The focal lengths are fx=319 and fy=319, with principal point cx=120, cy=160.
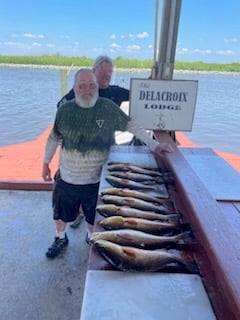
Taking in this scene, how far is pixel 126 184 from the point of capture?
168 centimetres

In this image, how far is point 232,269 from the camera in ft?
3.01

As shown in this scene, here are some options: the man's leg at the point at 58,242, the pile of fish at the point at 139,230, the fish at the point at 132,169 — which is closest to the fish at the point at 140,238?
the pile of fish at the point at 139,230

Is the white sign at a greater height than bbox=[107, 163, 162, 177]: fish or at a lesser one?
greater

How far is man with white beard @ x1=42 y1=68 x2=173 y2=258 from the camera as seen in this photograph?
1990 millimetres

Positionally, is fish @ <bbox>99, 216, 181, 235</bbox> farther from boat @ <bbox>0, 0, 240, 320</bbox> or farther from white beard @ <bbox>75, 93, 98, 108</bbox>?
white beard @ <bbox>75, 93, 98, 108</bbox>

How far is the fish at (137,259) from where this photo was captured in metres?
1.10

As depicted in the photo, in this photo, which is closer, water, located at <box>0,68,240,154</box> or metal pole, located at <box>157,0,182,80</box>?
metal pole, located at <box>157,0,182,80</box>

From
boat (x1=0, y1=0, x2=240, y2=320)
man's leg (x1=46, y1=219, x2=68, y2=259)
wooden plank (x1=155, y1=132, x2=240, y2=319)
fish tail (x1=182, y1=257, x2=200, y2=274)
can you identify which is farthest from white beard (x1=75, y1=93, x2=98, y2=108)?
fish tail (x1=182, y1=257, x2=200, y2=274)

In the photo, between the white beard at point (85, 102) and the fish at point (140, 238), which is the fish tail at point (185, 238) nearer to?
the fish at point (140, 238)

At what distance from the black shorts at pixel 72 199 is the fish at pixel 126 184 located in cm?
43

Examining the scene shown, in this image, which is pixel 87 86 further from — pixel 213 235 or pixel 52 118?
pixel 52 118

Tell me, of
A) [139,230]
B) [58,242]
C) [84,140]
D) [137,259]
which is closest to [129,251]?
[137,259]

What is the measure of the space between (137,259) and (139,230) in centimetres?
18

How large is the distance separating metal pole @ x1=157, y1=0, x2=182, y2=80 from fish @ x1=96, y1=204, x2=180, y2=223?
5.16 ft
